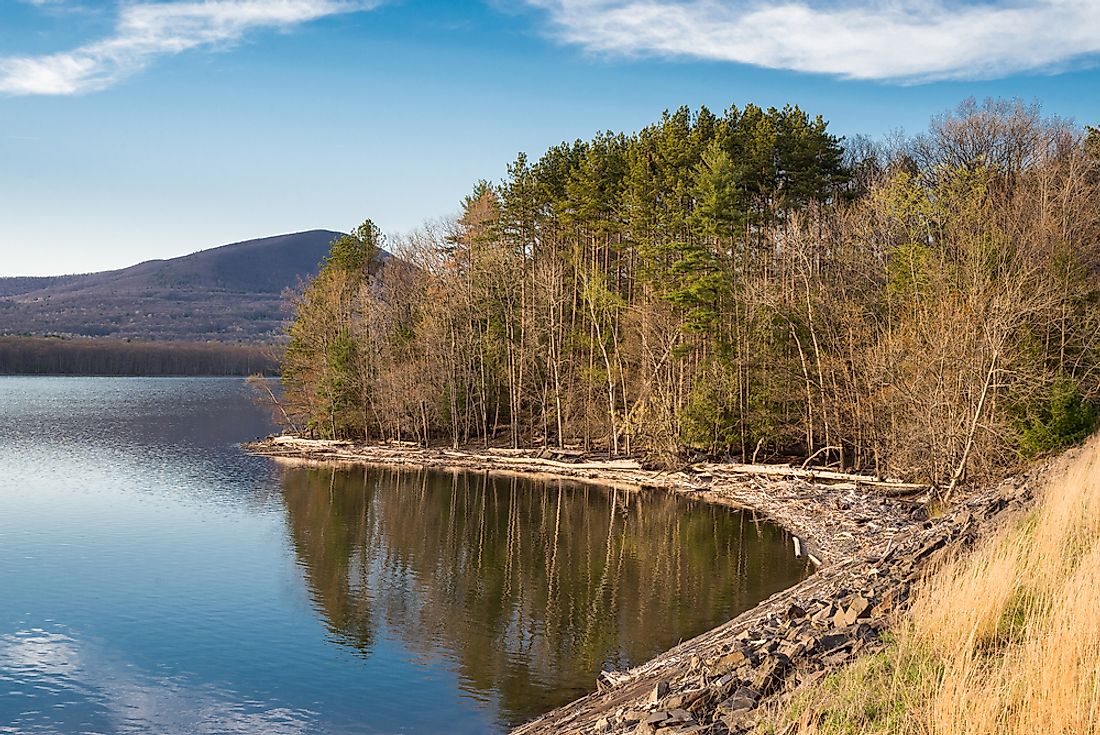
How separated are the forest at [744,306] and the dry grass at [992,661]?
66.7ft

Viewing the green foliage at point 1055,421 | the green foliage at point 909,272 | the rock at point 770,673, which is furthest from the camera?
the green foliage at point 909,272

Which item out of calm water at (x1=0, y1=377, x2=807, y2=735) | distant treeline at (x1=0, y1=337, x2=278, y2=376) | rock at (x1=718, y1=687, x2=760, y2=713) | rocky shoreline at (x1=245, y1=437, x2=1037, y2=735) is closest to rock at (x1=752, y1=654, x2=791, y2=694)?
rocky shoreline at (x1=245, y1=437, x2=1037, y2=735)

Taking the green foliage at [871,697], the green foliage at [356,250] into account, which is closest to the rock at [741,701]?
the green foliage at [871,697]

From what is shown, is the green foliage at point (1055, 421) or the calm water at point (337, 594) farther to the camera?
the green foliage at point (1055, 421)

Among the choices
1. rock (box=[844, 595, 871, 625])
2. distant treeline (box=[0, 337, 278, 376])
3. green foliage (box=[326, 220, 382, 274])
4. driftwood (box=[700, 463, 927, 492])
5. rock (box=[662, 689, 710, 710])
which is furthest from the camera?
distant treeline (box=[0, 337, 278, 376])

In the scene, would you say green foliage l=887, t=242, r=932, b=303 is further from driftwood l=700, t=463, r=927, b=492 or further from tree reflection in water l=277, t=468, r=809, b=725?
tree reflection in water l=277, t=468, r=809, b=725

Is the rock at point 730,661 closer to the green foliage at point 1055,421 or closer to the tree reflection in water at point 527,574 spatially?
the tree reflection in water at point 527,574

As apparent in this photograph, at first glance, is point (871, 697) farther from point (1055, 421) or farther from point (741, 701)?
point (1055, 421)

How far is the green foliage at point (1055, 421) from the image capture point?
106 ft

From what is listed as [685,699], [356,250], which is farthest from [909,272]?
[356,250]

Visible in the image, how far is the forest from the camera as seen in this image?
33.2 meters

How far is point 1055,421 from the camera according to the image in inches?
1277

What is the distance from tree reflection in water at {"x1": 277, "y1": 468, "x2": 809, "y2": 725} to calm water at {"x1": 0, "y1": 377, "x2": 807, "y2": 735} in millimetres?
106

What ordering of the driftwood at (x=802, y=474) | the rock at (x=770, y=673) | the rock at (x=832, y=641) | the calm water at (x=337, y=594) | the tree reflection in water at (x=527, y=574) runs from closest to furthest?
the rock at (x=770, y=673) < the rock at (x=832, y=641) < the calm water at (x=337, y=594) < the tree reflection in water at (x=527, y=574) < the driftwood at (x=802, y=474)
